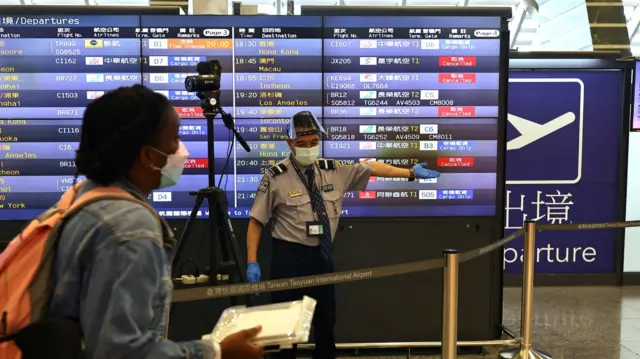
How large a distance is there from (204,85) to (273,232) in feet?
2.99

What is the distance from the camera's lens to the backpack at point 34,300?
36.2 inches

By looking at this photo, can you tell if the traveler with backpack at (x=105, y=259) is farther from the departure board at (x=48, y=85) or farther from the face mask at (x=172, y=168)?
the departure board at (x=48, y=85)

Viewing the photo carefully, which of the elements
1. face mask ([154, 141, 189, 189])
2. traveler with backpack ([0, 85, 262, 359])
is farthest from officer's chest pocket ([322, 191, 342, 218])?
traveler with backpack ([0, 85, 262, 359])

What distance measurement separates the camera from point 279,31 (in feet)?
11.0

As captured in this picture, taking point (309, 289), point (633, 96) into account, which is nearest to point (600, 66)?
point (633, 96)

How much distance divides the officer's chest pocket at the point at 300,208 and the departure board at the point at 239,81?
2.09 feet

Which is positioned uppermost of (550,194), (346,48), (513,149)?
(346,48)

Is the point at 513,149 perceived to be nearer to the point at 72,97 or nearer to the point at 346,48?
the point at 346,48

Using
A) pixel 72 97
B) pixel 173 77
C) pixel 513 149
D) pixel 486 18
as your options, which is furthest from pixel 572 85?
pixel 72 97

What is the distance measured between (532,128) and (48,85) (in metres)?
4.28

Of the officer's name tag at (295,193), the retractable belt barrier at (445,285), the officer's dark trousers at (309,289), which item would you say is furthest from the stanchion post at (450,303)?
the officer's name tag at (295,193)

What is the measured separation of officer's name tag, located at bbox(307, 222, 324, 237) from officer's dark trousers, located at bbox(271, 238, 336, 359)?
0.29 ft

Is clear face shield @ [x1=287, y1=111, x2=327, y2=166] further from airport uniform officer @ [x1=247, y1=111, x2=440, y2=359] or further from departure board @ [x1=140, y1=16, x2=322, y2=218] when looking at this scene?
departure board @ [x1=140, y1=16, x2=322, y2=218]

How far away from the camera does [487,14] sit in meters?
3.42
